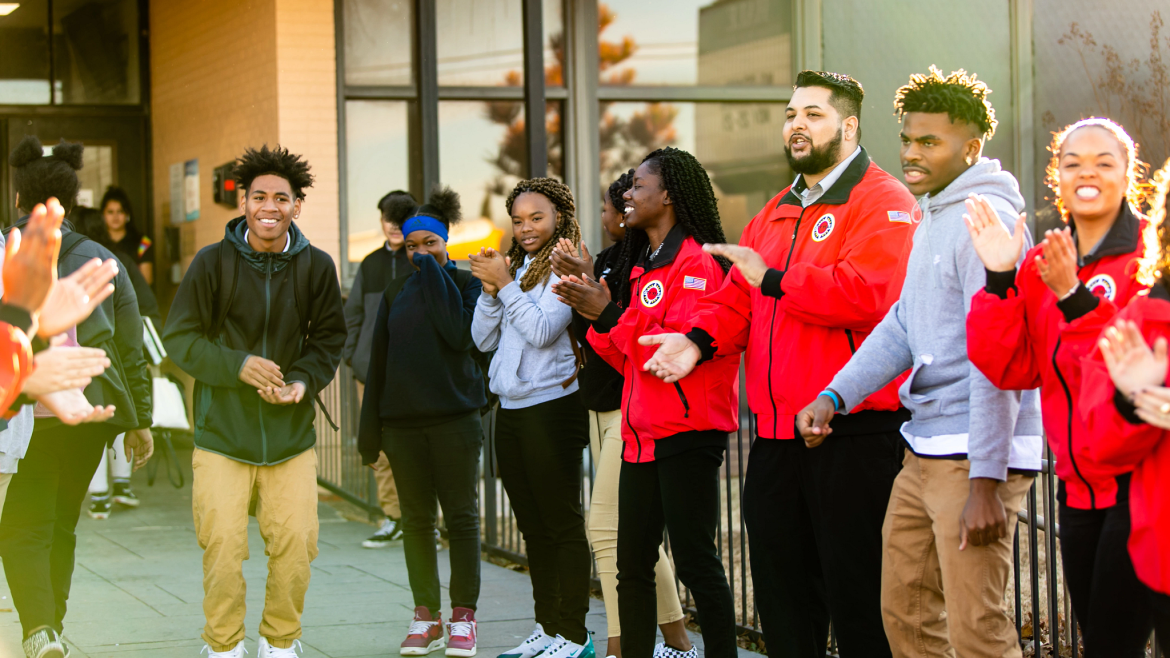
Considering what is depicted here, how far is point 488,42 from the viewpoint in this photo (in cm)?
1038

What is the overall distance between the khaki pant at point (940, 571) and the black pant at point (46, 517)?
334 centimetres

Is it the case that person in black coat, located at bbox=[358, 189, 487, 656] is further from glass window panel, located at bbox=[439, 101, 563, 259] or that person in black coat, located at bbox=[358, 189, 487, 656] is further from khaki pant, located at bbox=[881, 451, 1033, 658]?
glass window panel, located at bbox=[439, 101, 563, 259]

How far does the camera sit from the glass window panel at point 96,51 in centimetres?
1122

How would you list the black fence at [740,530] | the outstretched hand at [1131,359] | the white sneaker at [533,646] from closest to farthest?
the outstretched hand at [1131,359], the black fence at [740,530], the white sneaker at [533,646]

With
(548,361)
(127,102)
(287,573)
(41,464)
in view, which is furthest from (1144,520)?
(127,102)

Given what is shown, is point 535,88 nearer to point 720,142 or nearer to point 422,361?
point 720,142

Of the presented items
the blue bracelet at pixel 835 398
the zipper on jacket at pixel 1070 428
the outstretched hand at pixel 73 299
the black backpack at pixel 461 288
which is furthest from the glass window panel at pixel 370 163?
the zipper on jacket at pixel 1070 428

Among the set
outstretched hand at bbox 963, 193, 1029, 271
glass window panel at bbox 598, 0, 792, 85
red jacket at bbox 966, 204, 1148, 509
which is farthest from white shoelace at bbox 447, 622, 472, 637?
glass window panel at bbox 598, 0, 792, 85

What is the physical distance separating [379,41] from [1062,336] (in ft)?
26.7

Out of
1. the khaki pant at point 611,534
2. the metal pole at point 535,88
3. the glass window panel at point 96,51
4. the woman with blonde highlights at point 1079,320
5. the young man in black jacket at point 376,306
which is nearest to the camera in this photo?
the woman with blonde highlights at point 1079,320

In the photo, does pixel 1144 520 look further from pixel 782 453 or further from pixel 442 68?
pixel 442 68

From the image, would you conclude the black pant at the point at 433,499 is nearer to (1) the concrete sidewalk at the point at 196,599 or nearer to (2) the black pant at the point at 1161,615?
(1) the concrete sidewalk at the point at 196,599

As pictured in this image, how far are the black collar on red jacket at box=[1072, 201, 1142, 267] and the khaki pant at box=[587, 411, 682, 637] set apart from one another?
2.24 metres

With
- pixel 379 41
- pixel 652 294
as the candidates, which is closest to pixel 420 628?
pixel 652 294
